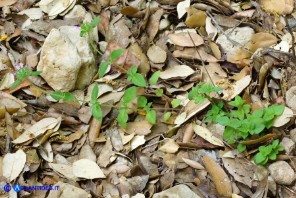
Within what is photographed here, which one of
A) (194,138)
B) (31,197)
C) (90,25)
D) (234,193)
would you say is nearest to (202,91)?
(194,138)

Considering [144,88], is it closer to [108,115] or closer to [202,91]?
[108,115]

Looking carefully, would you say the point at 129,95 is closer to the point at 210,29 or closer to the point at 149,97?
the point at 149,97

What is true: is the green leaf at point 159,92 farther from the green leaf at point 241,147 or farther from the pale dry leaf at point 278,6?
the pale dry leaf at point 278,6

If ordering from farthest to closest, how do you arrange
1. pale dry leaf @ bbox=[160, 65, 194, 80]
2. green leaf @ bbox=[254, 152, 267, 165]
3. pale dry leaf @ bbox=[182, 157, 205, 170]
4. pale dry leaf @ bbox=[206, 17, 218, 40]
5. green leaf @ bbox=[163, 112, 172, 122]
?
1. pale dry leaf @ bbox=[206, 17, 218, 40]
2. pale dry leaf @ bbox=[160, 65, 194, 80]
3. green leaf @ bbox=[163, 112, 172, 122]
4. pale dry leaf @ bbox=[182, 157, 205, 170]
5. green leaf @ bbox=[254, 152, 267, 165]

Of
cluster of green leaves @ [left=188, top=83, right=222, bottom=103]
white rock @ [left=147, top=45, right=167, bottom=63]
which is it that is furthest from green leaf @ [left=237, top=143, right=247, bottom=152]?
white rock @ [left=147, top=45, right=167, bottom=63]

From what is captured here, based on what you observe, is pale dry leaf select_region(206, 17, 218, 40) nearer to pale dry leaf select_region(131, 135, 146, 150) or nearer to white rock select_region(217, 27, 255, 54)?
white rock select_region(217, 27, 255, 54)

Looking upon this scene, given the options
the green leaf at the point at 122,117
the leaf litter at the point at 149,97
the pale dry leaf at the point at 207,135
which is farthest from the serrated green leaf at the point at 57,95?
the pale dry leaf at the point at 207,135

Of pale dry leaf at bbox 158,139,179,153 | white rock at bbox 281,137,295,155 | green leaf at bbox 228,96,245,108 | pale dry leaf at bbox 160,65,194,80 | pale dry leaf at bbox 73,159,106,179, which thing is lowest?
pale dry leaf at bbox 73,159,106,179
